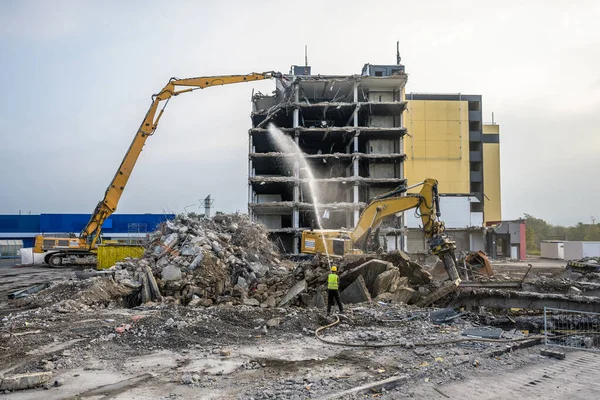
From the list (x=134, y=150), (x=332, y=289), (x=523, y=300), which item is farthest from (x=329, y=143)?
(x=332, y=289)

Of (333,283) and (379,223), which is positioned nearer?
(333,283)

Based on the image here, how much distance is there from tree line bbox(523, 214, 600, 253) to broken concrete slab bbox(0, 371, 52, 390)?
6447cm

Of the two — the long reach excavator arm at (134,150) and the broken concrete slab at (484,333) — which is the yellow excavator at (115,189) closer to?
the long reach excavator arm at (134,150)

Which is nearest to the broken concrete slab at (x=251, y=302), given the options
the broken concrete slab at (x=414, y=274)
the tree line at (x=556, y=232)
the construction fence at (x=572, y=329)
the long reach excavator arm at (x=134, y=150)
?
the broken concrete slab at (x=414, y=274)

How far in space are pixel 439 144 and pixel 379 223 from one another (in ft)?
123

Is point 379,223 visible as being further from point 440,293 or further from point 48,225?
point 48,225

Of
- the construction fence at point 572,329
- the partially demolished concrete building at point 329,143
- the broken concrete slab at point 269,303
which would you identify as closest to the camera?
the construction fence at point 572,329

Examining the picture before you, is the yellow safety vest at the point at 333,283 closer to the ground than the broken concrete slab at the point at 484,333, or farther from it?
farther from it

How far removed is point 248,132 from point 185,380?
32.4 m

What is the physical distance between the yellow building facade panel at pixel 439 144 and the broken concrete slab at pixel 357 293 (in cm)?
3908

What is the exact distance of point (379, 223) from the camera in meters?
16.1

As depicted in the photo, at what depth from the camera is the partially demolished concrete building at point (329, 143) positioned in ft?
123

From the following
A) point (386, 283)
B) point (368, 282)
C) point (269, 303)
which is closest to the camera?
point (386, 283)

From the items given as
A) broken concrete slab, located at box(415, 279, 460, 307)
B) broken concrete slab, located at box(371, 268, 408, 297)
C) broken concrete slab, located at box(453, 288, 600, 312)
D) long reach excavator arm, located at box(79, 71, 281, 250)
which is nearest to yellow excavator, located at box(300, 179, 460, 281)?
broken concrete slab, located at box(415, 279, 460, 307)
